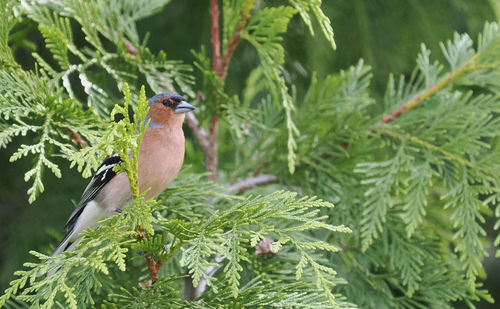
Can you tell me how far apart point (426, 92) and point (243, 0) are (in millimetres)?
1105

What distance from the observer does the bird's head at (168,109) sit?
2.48m

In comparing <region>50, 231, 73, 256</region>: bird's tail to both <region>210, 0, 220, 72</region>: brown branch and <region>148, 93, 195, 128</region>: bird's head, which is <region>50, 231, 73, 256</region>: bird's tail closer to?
<region>148, 93, 195, 128</region>: bird's head

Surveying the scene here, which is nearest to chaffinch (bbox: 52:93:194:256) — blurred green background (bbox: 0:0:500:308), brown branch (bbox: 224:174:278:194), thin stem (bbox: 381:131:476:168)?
brown branch (bbox: 224:174:278:194)

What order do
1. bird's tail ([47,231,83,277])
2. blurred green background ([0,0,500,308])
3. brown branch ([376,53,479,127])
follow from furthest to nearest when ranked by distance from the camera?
1. blurred green background ([0,0,500,308])
2. brown branch ([376,53,479,127])
3. bird's tail ([47,231,83,277])

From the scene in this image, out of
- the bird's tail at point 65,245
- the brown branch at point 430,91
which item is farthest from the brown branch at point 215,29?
the bird's tail at point 65,245

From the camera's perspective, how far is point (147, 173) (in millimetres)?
2219

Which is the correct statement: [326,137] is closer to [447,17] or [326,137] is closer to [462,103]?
[462,103]

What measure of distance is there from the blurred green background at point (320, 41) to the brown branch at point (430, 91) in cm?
115

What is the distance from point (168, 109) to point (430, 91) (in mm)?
1375

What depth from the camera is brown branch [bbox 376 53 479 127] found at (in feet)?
Answer: 9.15

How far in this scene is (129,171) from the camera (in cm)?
166

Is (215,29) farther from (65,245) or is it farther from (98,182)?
(65,245)

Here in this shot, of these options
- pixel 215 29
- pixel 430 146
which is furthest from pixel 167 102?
pixel 430 146

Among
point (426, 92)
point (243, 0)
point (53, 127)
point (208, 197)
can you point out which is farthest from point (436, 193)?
point (53, 127)
